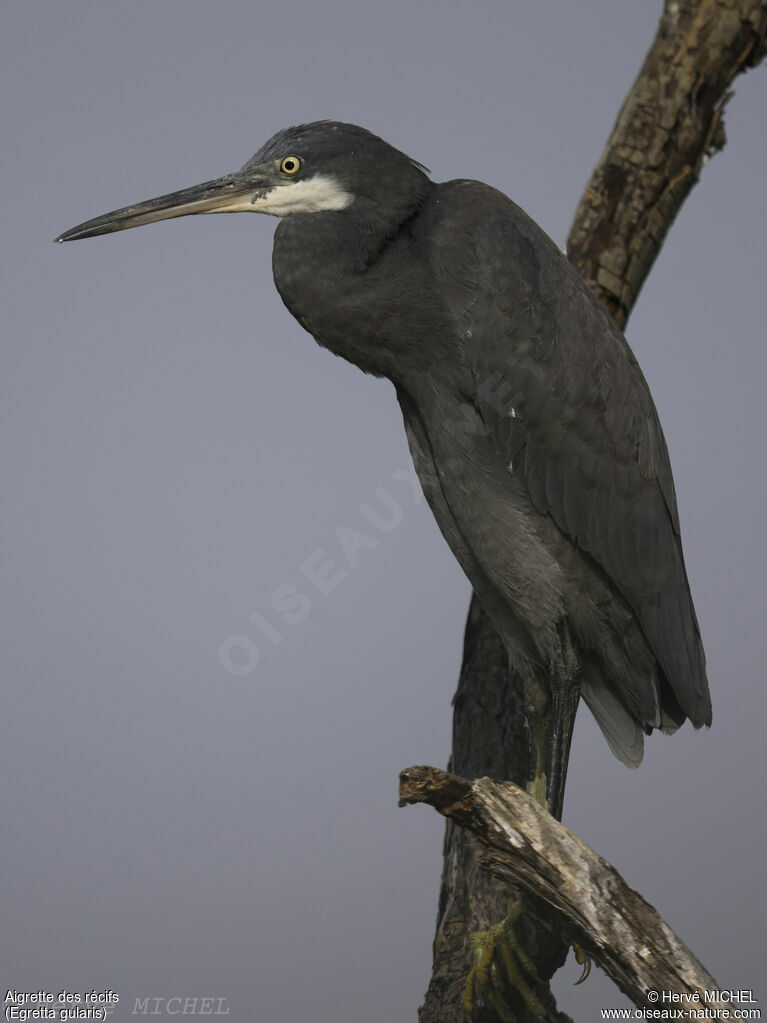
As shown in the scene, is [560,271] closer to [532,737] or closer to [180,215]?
[180,215]

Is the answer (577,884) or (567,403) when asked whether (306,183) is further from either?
(577,884)

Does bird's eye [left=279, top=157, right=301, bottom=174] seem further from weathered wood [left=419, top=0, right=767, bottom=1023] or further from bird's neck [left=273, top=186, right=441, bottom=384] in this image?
weathered wood [left=419, top=0, right=767, bottom=1023]

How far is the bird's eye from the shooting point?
119 inches

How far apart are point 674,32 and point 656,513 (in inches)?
72.3

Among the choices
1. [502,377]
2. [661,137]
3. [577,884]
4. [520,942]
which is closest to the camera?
[577,884]

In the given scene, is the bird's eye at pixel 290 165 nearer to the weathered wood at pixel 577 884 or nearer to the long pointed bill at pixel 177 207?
the long pointed bill at pixel 177 207

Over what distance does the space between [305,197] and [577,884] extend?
71.2 inches

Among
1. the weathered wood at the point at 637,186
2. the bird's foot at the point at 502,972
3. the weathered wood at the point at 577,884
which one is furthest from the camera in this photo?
the weathered wood at the point at 637,186

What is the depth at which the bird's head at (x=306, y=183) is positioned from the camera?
3.01 m

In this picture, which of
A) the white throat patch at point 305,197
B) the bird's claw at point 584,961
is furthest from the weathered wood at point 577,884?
the white throat patch at point 305,197

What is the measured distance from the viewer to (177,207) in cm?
313

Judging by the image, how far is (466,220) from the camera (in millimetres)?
2982

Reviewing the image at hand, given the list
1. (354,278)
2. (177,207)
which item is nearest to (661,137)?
(354,278)

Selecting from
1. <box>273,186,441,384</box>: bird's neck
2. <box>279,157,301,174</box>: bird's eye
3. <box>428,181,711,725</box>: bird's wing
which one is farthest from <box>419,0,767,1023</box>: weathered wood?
<box>279,157,301,174</box>: bird's eye
